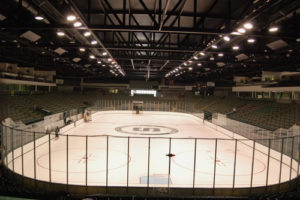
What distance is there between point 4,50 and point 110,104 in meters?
20.9

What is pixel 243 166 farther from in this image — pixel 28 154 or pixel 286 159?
pixel 28 154

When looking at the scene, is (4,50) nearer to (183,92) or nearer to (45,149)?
(45,149)

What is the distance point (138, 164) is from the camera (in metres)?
11.9

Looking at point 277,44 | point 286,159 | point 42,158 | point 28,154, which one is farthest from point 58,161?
point 277,44

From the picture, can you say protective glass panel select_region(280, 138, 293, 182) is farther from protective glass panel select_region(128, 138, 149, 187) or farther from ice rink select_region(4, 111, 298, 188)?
protective glass panel select_region(128, 138, 149, 187)

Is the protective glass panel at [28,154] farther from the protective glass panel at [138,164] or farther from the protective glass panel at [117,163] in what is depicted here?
the protective glass panel at [138,164]

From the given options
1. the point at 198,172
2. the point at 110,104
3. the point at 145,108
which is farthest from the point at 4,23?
the point at 145,108

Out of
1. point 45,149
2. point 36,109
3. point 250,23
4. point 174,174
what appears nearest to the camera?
point 250,23

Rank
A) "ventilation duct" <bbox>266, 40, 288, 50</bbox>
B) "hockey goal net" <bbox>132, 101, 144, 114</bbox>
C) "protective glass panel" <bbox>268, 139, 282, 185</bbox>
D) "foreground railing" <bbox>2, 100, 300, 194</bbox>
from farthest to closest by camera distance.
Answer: "hockey goal net" <bbox>132, 101, 144, 114</bbox> < "ventilation duct" <bbox>266, 40, 288, 50</bbox> < "protective glass panel" <bbox>268, 139, 282, 185</bbox> < "foreground railing" <bbox>2, 100, 300, 194</bbox>

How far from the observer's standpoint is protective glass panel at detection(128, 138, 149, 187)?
377 inches

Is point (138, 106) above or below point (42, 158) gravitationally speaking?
above

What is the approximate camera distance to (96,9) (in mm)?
9391

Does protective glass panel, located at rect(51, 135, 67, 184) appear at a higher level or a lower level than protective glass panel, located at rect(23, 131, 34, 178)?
lower

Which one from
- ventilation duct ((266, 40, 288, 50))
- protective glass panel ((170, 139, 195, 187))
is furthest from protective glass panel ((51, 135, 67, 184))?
ventilation duct ((266, 40, 288, 50))
